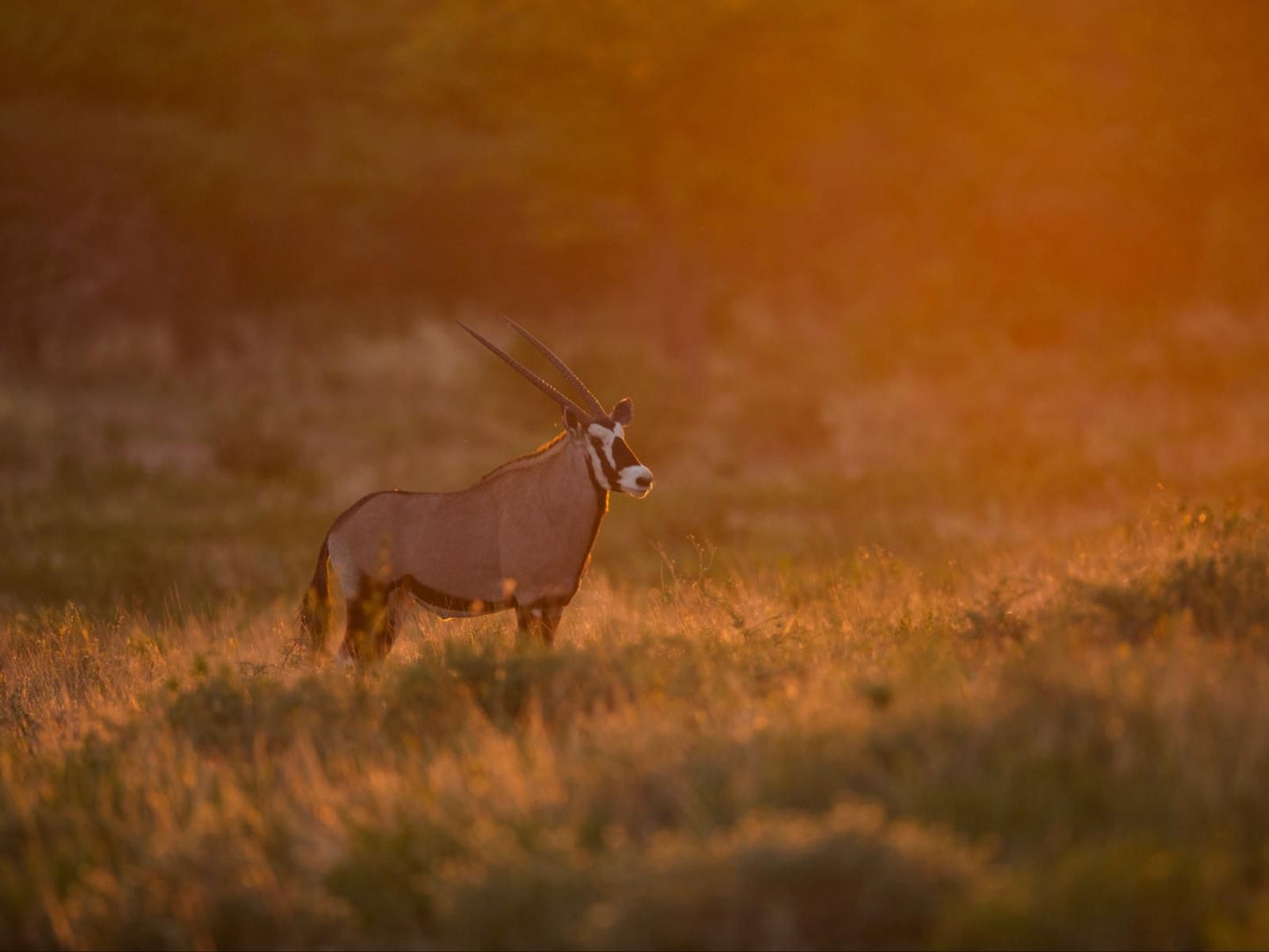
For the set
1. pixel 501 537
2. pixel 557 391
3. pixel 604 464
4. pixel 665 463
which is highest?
pixel 557 391

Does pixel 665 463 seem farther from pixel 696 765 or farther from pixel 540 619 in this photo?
pixel 696 765

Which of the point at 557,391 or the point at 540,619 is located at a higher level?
→ the point at 557,391

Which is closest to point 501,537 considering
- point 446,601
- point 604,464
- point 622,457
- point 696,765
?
point 446,601

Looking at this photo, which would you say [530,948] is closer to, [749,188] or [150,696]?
[150,696]

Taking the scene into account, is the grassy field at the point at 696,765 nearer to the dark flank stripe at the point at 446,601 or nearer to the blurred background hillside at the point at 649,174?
the dark flank stripe at the point at 446,601

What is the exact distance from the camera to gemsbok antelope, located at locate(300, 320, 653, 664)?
26.9 feet

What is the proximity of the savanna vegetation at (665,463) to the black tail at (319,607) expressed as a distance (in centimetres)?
20

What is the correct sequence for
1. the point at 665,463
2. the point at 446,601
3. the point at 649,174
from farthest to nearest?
the point at 649,174, the point at 665,463, the point at 446,601

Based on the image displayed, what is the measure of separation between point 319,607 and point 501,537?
4.55 feet

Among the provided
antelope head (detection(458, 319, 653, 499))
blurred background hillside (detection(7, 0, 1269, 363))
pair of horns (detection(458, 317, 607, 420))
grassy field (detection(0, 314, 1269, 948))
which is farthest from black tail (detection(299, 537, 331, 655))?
blurred background hillside (detection(7, 0, 1269, 363))

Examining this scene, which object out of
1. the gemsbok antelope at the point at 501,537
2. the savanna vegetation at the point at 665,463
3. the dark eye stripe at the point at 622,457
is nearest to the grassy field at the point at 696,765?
the savanna vegetation at the point at 665,463

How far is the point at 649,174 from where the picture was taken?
2462 centimetres

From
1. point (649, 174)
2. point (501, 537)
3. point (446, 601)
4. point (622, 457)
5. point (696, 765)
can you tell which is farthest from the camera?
point (649, 174)

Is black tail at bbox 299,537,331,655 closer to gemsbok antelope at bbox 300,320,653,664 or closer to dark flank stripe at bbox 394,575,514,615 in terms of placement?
gemsbok antelope at bbox 300,320,653,664
